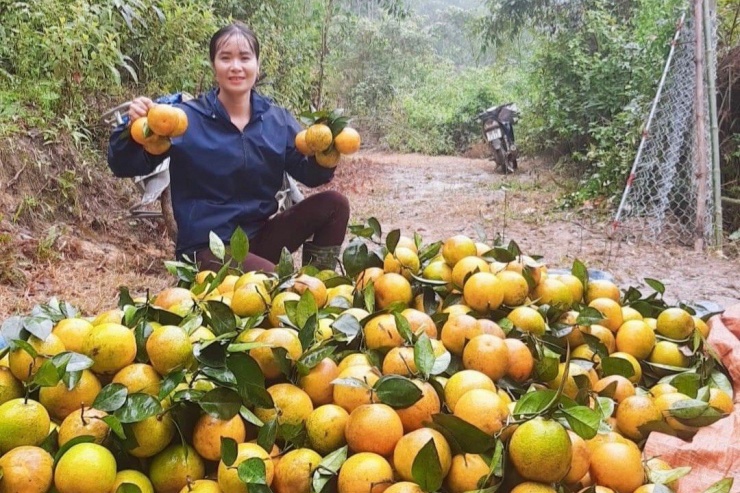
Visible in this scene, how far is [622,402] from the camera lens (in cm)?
126

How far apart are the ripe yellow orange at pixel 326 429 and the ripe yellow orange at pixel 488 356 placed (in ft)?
0.95

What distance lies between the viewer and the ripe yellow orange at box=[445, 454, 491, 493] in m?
0.98

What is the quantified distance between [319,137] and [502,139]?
9.14 m

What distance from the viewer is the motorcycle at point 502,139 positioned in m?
10.8

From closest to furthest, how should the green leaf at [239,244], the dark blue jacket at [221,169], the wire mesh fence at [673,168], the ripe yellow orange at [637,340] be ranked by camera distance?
the ripe yellow orange at [637,340] → the green leaf at [239,244] → the dark blue jacket at [221,169] → the wire mesh fence at [673,168]

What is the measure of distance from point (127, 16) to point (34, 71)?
2.63ft

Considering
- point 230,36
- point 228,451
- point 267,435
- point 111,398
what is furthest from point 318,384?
point 230,36

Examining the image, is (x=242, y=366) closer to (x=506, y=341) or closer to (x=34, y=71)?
(x=506, y=341)

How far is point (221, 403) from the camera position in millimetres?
1033

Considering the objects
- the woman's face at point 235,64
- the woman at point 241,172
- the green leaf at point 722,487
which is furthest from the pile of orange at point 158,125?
the green leaf at point 722,487

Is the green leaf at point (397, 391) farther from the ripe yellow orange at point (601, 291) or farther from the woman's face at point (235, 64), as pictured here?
the woman's face at point (235, 64)

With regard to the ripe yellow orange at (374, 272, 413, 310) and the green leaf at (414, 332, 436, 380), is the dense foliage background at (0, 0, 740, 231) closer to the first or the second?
the ripe yellow orange at (374, 272, 413, 310)

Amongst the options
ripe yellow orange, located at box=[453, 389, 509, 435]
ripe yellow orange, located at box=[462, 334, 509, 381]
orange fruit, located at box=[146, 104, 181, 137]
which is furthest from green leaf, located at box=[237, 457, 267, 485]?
orange fruit, located at box=[146, 104, 181, 137]

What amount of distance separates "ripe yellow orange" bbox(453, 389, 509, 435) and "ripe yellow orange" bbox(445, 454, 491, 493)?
2.0 inches
